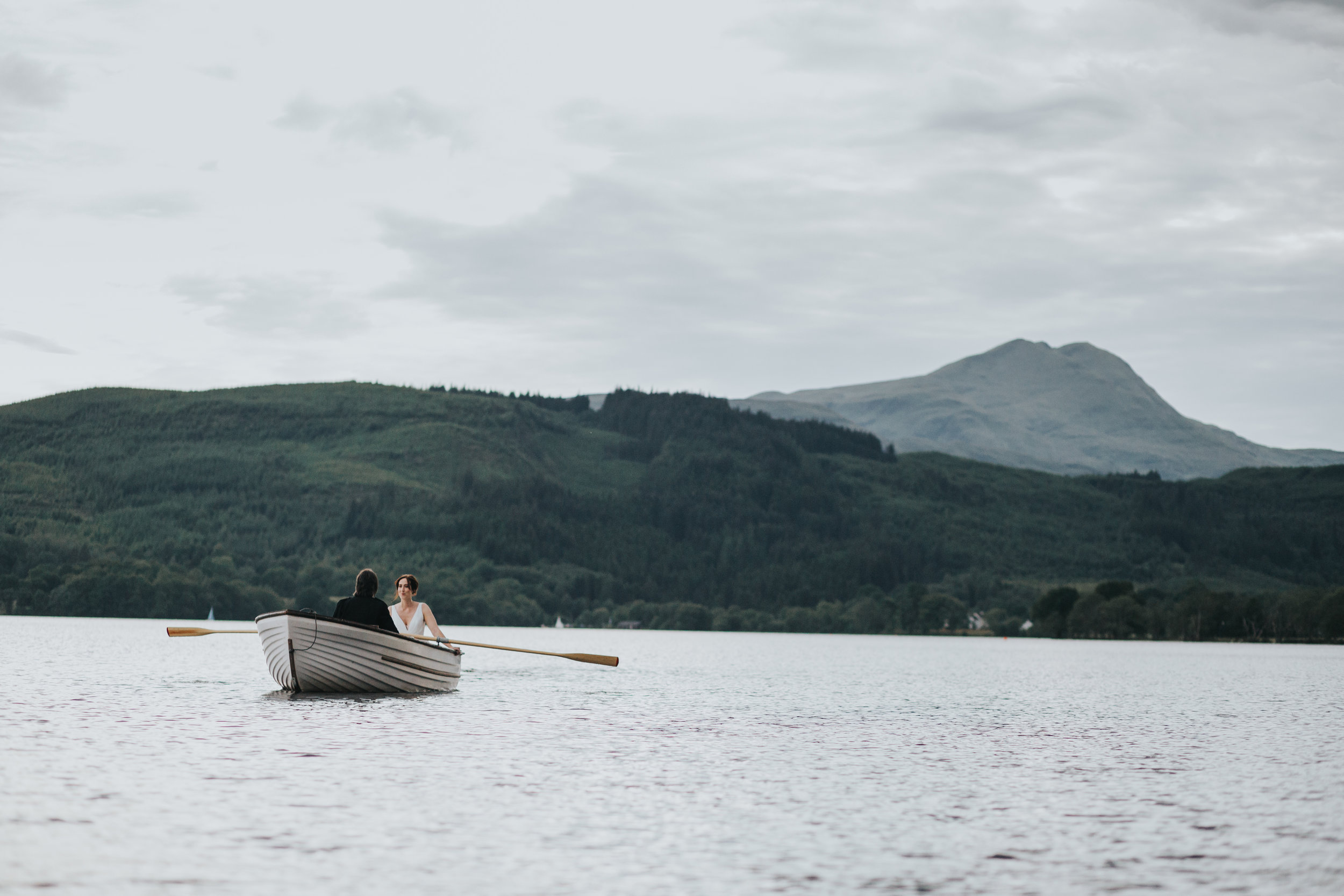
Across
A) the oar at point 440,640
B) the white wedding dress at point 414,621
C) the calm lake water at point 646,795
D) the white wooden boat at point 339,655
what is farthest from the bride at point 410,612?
the calm lake water at point 646,795

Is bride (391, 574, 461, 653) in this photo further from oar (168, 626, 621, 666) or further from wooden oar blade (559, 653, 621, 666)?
wooden oar blade (559, 653, 621, 666)

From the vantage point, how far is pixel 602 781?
22.9 meters

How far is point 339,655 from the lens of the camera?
1475 inches

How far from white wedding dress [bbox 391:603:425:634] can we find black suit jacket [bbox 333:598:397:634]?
7.34 ft

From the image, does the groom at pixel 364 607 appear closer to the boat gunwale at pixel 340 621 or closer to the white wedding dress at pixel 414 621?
the boat gunwale at pixel 340 621

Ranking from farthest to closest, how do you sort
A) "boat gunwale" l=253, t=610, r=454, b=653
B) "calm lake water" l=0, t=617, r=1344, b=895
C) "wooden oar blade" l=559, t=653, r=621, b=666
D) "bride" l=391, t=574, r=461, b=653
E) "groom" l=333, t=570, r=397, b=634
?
"wooden oar blade" l=559, t=653, r=621, b=666
"bride" l=391, t=574, r=461, b=653
"groom" l=333, t=570, r=397, b=634
"boat gunwale" l=253, t=610, r=454, b=653
"calm lake water" l=0, t=617, r=1344, b=895

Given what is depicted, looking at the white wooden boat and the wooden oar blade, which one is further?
the wooden oar blade

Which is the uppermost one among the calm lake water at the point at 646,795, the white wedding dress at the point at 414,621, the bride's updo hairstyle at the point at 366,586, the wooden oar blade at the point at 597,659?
the bride's updo hairstyle at the point at 366,586

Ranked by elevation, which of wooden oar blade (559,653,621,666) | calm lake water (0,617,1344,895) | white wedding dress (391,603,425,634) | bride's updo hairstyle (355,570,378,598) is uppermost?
bride's updo hairstyle (355,570,378,598)

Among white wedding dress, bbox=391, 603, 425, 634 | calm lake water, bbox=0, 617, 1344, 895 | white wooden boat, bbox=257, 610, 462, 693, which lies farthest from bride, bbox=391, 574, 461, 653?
calm lake water, bbox=0, 617, 1344, 895

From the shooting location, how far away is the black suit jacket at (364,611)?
37.3m

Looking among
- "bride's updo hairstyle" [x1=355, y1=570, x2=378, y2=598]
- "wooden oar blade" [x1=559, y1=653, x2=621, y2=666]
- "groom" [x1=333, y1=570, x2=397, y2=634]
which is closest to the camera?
"bride's updo hairstyle" [x1=355, y1=570, x2=378, y2=598]

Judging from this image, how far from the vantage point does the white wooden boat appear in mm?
37000

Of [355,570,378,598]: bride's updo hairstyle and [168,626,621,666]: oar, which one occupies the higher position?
[355,570,378,598]: bride's updo hairstyle
